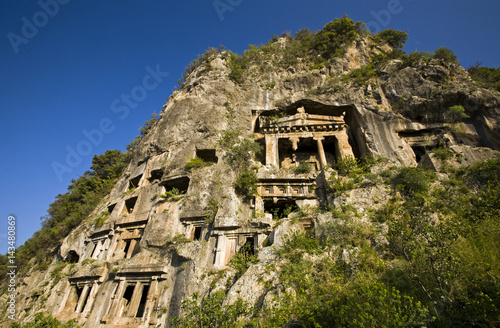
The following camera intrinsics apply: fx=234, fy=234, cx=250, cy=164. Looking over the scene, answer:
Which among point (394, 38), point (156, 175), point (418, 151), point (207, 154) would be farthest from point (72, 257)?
point (394, 38)

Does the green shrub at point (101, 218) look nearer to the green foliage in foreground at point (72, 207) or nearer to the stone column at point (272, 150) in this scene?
the green foliage in foreground at point (72, 207)

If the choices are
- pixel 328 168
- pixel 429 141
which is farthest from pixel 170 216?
pixel 429 141

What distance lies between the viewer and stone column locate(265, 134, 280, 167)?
59.2 ft

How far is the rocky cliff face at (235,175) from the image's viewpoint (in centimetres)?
1203

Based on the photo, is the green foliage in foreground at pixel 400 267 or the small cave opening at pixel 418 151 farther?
the small cave opening at pixel 418 151

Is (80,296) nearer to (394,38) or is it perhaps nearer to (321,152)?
(321,152)

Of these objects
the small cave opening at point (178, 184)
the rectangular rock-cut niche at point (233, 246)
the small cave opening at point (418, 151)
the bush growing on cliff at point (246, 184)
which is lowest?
the rectangular rock-cut niche at point (233, 246)

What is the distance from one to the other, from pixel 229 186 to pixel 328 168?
6.50 meters

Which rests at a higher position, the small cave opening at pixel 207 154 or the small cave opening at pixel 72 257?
the small cave opening at pixel 207 154

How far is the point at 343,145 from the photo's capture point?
18.3 m

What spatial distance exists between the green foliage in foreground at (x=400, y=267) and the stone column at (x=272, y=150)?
7.59m

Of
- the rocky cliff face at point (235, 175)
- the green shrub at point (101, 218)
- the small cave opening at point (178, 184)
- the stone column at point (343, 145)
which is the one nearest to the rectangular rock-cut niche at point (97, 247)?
the rocky cliff face at point (235, 175)

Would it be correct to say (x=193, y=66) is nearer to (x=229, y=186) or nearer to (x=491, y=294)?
(x=229, y=186)

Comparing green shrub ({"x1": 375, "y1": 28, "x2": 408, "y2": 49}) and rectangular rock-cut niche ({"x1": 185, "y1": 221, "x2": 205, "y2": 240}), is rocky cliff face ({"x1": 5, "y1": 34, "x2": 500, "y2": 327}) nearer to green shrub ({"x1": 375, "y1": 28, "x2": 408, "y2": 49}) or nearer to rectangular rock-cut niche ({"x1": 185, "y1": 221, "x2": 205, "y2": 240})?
rectangular rock-cut niche ({"x1": 185, "y1": 221, "x2": 205, "y2": 240})
